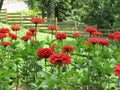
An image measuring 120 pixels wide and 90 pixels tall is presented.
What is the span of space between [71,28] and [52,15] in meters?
12.4

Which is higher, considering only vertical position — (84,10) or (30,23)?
(30,23)

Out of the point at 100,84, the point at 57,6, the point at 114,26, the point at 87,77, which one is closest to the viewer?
the point at 87,77

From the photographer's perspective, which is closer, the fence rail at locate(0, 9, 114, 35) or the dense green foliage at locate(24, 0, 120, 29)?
the fence rail at locate(0, 9, 114, 35)

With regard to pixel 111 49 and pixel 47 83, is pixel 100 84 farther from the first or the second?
pixel 47 83

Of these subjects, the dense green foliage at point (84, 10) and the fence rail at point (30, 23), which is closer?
the fence rail at point (30, 23)

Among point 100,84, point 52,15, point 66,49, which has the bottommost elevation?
point 52,15

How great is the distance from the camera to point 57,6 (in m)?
39.1

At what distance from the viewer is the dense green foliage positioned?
3291cm

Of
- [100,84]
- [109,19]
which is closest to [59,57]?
[100,84]

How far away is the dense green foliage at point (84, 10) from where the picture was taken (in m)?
32.9

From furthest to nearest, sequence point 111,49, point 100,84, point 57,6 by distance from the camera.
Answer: point 57,6 → point 111,49 → point 100,84

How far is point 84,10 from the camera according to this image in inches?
1417

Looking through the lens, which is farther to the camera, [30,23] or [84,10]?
[84,10]

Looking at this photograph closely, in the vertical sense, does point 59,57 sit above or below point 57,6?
above
